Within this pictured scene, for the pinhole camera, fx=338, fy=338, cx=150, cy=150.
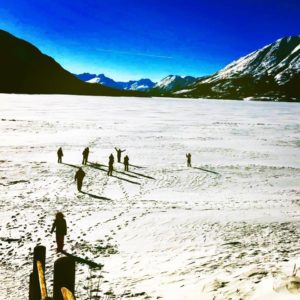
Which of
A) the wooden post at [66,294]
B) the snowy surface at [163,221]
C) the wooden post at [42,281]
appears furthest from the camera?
the snowy surface at [163,221]

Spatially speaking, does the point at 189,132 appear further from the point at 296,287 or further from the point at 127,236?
the point at 296,287

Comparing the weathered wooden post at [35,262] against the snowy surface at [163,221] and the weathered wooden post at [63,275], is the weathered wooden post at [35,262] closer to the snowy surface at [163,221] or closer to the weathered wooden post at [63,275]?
the weathered wooden post at [63,275]

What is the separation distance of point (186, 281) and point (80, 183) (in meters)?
11.5

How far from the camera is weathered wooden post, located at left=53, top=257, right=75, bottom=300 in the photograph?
11.8 ft

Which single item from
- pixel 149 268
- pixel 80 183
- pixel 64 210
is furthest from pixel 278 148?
pixel 149 268

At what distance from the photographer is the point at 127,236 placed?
12.7 metres

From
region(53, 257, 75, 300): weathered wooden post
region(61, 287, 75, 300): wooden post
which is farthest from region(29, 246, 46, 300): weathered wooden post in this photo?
region(61, 287, 75, 300): wooden post

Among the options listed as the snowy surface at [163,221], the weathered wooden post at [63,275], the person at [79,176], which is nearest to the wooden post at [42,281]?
the weathered wooden post at [63,275]

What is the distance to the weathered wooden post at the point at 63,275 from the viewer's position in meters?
3.58

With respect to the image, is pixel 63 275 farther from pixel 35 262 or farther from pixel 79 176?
pixel 79 176

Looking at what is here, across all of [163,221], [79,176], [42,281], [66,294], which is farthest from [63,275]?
[79,176]

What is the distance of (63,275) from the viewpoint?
364 centimetres

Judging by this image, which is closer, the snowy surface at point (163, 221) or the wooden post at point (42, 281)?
the wooden post at point (42, 281)

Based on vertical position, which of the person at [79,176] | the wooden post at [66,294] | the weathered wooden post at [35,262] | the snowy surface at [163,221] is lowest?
the snowy surface at [163,221]
